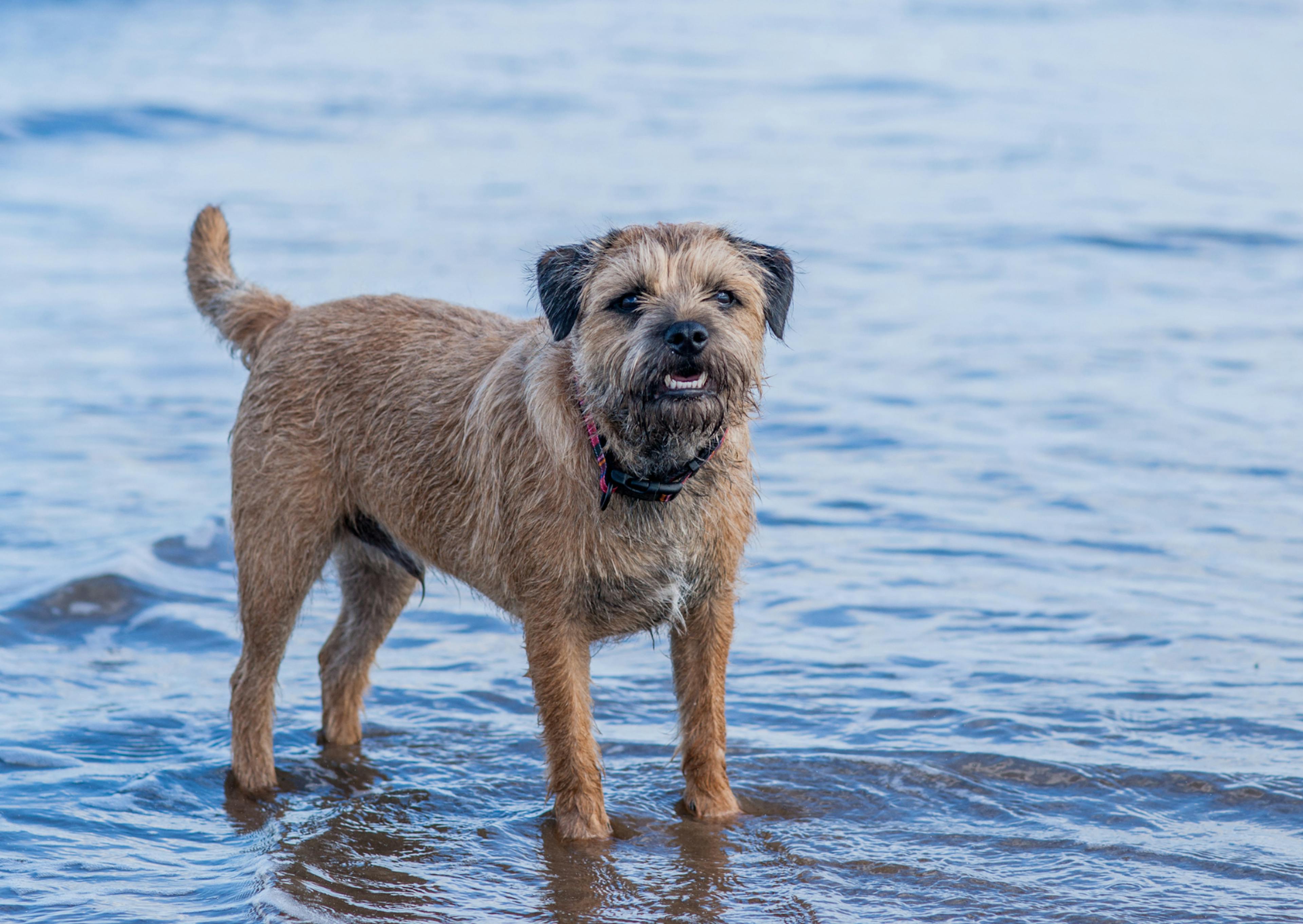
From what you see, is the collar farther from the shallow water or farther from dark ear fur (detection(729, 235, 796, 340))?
the shallow water

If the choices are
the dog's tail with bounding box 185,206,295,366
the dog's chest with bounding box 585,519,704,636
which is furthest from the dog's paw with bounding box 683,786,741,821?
the dog's tail with bounding box 185,206,295,366

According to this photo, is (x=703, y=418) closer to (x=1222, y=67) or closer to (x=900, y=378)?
(x=900, y=378)

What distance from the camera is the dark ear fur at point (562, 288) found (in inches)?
185

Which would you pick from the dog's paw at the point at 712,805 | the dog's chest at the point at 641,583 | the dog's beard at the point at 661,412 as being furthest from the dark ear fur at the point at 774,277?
the dog's paw at the point at 712,805

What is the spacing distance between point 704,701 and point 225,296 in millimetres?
2699

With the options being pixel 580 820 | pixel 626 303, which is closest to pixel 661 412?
pixel 626 303

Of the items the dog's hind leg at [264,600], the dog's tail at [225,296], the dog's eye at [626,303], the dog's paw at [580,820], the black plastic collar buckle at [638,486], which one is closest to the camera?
the dog's eye at [626,303]

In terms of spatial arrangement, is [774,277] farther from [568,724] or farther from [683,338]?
[568,724]

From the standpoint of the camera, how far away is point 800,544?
7992 millimetres

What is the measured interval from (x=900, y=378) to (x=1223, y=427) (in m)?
2.38

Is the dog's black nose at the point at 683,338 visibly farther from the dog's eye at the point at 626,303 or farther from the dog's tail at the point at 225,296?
the dog's tail at the point at 225,296

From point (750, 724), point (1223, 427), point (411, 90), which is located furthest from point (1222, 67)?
point (750, 724)

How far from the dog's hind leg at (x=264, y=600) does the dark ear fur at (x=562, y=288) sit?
1.46 meters

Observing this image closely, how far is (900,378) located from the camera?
10805 mm
